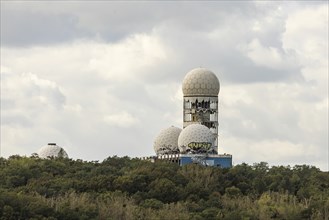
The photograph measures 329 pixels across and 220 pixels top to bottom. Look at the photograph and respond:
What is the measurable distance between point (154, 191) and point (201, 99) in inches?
1169

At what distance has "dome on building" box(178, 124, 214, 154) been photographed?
14300cm

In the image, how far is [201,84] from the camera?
15075cm

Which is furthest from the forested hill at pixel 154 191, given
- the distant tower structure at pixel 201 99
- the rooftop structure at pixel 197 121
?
the distant tower structure at pixel 201 99

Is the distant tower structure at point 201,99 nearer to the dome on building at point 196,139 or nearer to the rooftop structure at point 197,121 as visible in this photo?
the rooftop structure at point 197,121

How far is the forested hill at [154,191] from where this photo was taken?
10825cm

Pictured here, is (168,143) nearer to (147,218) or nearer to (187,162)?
(187,162)

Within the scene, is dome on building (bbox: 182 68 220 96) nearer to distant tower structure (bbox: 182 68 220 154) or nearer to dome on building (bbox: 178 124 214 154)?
distant tower structure (bbox: 182 68 220 154)

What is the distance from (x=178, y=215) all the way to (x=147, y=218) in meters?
2.99

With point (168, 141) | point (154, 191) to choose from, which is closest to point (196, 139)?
point (168, 141)

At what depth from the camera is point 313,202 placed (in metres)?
119

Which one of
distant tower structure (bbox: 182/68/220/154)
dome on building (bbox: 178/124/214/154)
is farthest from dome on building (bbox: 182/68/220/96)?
dome on building (bbox: 178/124/214/154)

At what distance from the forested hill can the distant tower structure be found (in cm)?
773

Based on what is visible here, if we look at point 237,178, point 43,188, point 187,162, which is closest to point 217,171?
point 237,178

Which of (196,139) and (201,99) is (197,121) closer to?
(201,99)
